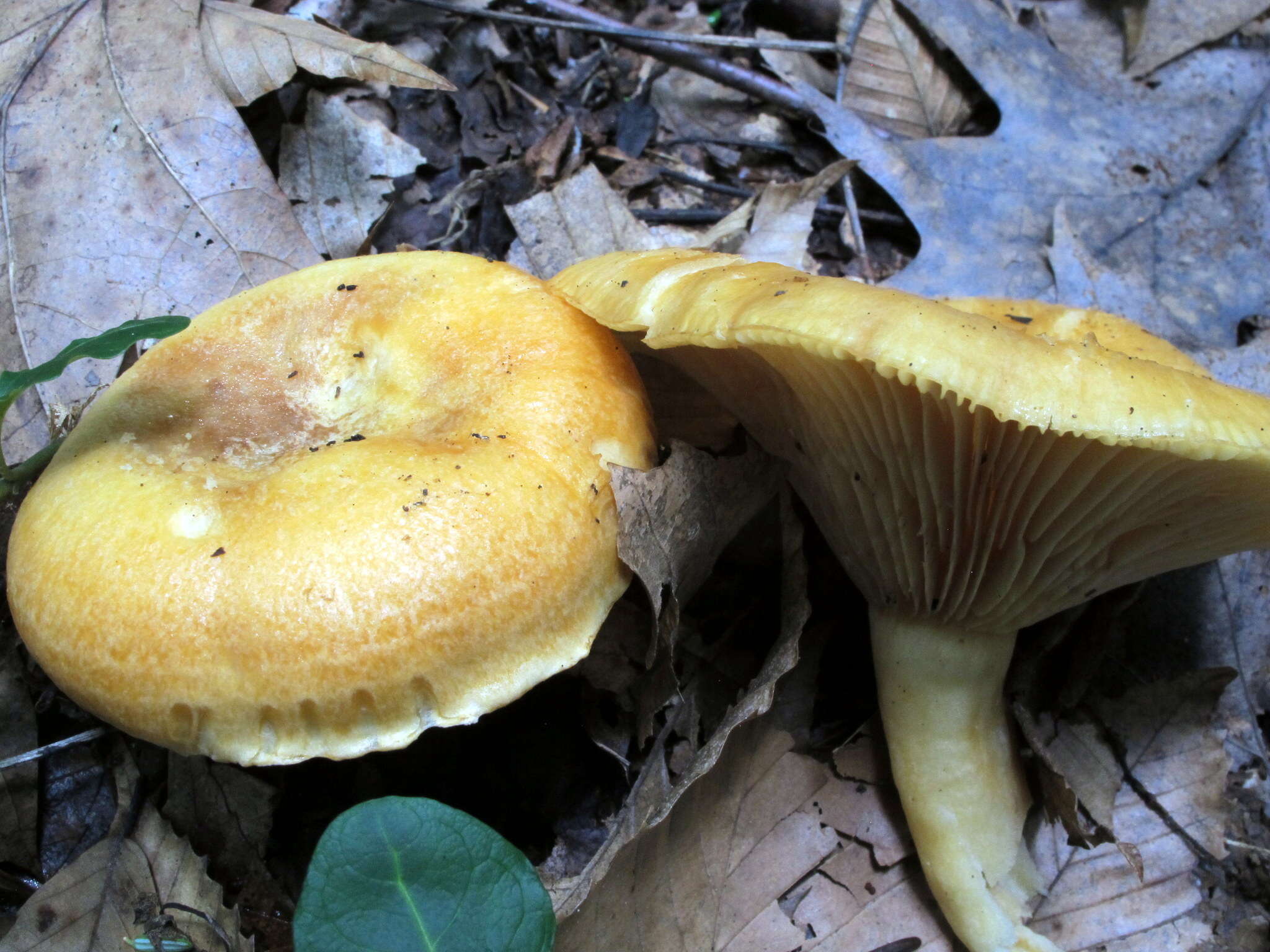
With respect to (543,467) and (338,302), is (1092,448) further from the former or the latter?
(338,302)

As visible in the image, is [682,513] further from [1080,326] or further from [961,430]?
[1080,326]

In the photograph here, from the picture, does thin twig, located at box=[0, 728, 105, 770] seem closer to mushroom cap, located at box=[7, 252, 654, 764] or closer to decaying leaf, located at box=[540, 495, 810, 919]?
mushroom cap, located at box=[7, 252, 654, 764]

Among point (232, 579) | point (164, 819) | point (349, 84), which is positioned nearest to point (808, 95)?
point (349, 84)

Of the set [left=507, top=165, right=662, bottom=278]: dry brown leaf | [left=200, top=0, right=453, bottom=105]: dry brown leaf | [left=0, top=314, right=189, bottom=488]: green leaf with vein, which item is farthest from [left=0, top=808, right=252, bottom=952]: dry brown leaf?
[left=200, top=0, right=453, bottom=105]: dry brown leaf

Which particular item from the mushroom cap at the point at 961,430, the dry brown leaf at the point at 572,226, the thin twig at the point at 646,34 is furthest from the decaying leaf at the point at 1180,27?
the dry brown leaf at the point at 572,226

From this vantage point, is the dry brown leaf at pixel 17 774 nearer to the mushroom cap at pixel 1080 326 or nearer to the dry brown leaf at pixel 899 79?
the mushroom cap at pixel 1080 326
